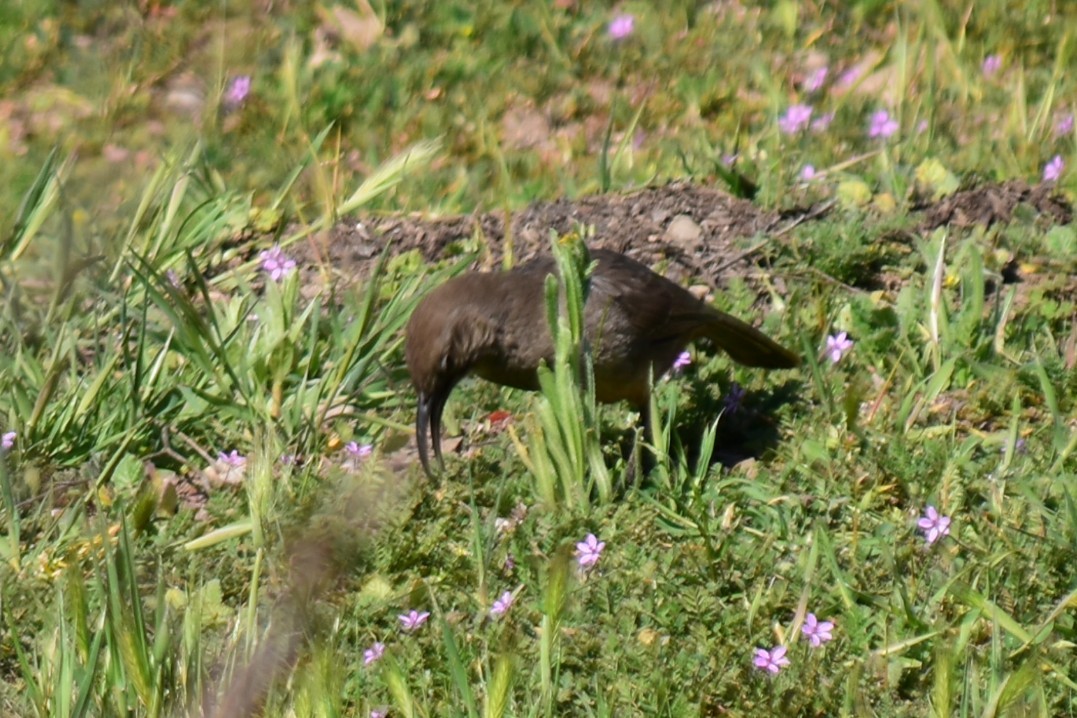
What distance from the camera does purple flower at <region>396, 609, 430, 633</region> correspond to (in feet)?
11.9

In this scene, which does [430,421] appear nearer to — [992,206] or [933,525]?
[933,525]

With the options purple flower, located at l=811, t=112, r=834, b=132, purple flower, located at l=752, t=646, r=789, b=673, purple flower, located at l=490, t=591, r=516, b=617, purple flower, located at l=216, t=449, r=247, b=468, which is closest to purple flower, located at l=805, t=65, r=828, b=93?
purple flower, located at l=811, t=112, r=834, b=132

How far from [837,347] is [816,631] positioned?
152 centimetres

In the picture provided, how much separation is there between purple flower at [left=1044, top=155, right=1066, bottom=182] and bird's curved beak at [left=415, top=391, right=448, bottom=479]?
2511 millimetres

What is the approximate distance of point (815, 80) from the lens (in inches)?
278

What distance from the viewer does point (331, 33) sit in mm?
7773

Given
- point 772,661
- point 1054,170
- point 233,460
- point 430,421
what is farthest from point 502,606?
point 1054,170

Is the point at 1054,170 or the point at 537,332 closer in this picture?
the point at 537,332

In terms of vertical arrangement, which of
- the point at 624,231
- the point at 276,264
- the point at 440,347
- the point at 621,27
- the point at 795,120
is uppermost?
the point at 440,347

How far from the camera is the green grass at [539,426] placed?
291cm

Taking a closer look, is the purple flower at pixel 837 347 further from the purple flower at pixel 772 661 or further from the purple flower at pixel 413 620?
the purple flower at pixel 413 620

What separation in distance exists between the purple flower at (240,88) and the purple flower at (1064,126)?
3401mm

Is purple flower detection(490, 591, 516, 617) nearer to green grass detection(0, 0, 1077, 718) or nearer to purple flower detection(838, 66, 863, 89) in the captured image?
green grass detection(0, 0, 1077, 718)

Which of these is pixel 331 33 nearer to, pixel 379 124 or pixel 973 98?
pixel 379 124
